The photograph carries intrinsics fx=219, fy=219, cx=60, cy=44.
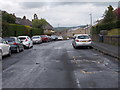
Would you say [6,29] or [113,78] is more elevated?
[6,29]

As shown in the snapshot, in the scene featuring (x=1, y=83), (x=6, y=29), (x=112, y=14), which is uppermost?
(x=112, y=14)

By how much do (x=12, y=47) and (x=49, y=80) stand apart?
11.7 metres

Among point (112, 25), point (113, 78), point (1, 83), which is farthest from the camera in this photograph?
point (112, 25)

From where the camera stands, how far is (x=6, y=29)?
29.6 meters

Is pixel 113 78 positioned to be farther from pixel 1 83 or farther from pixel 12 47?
pixel 12 47

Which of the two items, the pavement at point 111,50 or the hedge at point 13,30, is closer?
the pavement at point 111,50

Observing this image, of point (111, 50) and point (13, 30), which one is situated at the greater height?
point (13, 30)

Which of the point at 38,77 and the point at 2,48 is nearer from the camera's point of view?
the point at 38,77

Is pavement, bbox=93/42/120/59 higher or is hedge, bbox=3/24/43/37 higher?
hedge, bbox=3/24/43/37

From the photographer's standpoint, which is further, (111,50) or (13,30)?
(13,30)

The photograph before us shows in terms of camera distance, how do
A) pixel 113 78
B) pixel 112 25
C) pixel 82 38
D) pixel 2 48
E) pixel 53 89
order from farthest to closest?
1. pixel 112 25
2. pixel 82 38
3. pixel 2 48
4. pixel 113 78
5. pixel 53 89

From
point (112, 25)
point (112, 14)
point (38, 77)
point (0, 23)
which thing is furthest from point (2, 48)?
point (112, 14)

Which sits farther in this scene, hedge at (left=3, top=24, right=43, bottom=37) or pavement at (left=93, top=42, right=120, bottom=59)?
hedge at (left=3, top=24, right=43, bottom=37)

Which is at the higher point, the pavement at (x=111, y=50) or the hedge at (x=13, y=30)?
the hedge at (x=13, y=30)
